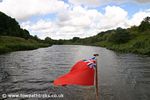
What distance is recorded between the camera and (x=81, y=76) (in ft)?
29.7

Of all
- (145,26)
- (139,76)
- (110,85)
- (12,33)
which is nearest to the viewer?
(110,85)

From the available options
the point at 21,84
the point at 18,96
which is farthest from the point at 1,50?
the point at 18,96

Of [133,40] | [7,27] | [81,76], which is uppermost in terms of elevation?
[7,27]

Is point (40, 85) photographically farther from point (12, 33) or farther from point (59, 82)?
point (12, 33)

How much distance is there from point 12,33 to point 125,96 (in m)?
108

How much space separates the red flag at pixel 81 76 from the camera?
29.5 feet

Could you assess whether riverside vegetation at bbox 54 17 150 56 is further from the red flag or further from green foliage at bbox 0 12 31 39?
green foliage at bbox 0 12 31 39

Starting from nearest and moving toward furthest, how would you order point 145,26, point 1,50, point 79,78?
point 79,78
point 1,50
point 145,26

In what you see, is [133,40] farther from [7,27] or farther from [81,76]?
[81,76]

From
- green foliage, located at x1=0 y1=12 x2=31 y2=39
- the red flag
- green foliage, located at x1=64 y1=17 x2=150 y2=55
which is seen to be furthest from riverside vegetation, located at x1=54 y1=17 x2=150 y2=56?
green foliage, located at x1=0 y1=12 x2=31 y2=39

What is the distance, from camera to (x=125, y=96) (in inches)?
659

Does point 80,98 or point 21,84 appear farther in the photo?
point 21,84

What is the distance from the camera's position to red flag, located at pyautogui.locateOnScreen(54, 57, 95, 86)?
354 inches

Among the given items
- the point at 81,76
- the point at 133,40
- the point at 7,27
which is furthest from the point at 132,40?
the point at 81,76
